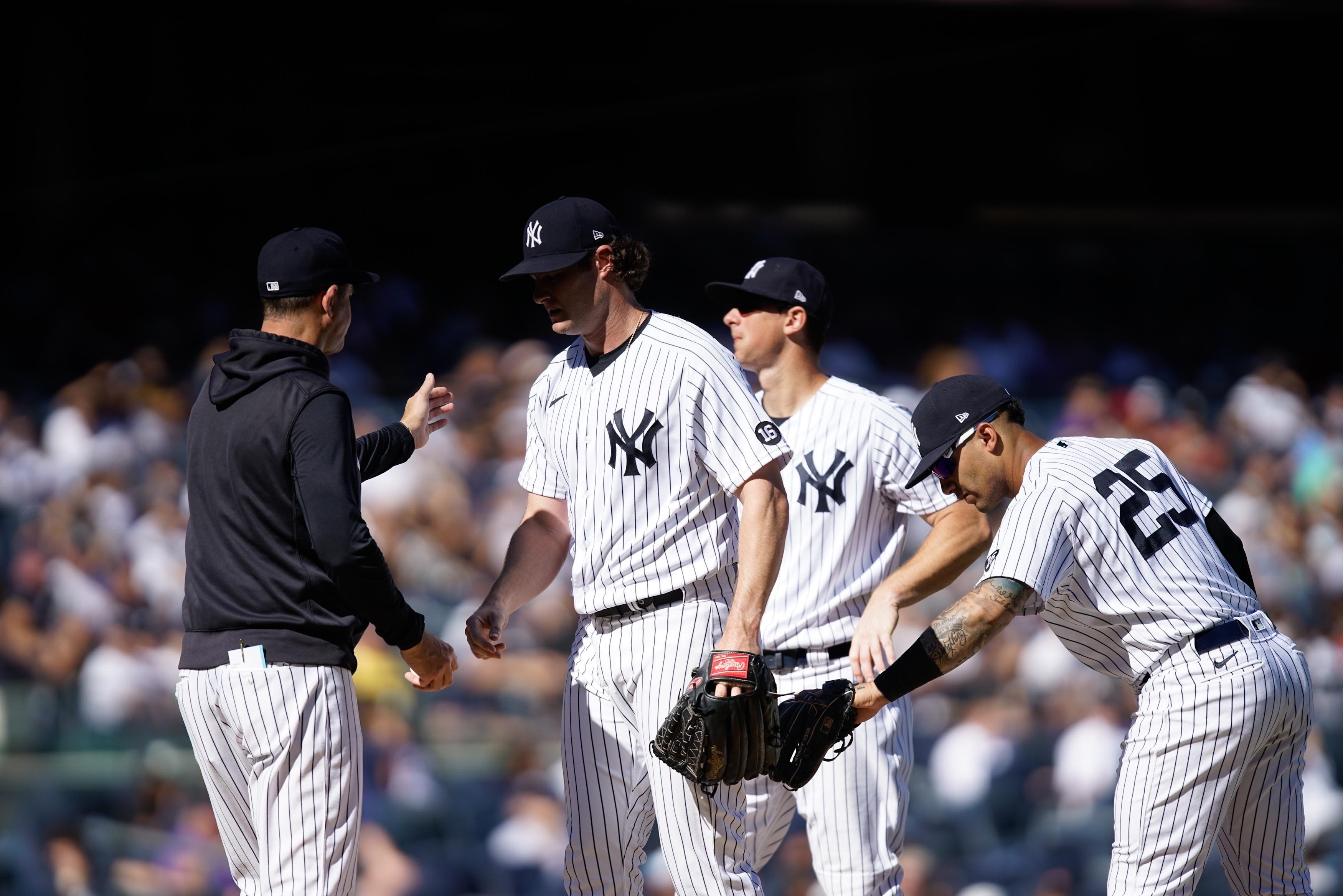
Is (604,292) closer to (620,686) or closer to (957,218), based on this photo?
(620,686)

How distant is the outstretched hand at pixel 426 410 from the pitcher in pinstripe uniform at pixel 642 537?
1.21ft

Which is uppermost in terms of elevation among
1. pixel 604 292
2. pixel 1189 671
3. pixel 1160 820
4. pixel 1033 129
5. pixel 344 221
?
pixel 1033 129

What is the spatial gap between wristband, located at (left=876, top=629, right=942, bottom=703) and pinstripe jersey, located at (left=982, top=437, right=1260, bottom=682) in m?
0.23

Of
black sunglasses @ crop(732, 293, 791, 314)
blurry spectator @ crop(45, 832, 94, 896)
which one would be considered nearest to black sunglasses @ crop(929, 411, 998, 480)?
black sunglasses @ crop(732, 293, 791, 314)

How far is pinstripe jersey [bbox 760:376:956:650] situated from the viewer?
12.5 ft

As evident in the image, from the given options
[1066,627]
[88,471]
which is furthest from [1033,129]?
[1066,627]

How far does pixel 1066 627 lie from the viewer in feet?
10.9

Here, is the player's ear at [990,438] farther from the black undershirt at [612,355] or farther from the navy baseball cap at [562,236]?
the navy baseball cap at [562,236]

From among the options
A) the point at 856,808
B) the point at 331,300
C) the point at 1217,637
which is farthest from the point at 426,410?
the point at 1217,637

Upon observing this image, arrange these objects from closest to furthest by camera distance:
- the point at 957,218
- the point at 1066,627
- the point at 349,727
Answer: the point at 349,727
the point at 1066,627
the point at 957,218

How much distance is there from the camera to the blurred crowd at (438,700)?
658 cm

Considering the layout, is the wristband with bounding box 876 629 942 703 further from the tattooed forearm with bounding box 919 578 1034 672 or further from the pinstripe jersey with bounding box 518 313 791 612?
the pinstripe jersey with bounding box 518 313 791 612

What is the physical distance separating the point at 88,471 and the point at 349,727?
609 cm

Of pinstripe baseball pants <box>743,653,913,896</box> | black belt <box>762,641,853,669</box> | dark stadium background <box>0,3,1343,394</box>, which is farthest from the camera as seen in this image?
dark stadium background <box>0,3,1343,394</box>
